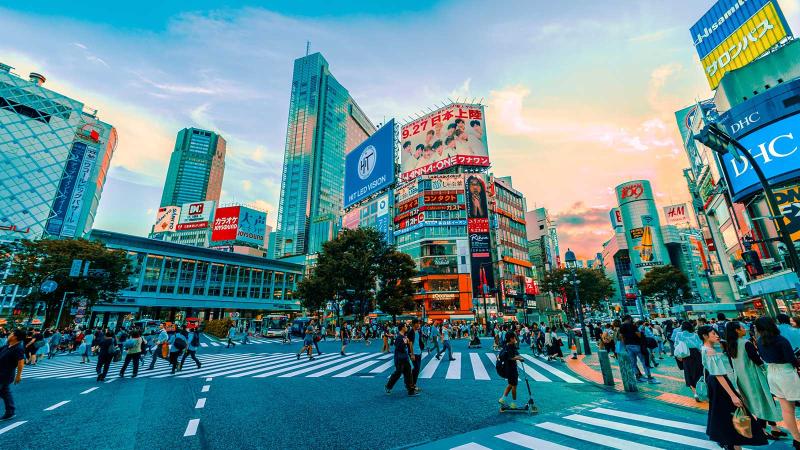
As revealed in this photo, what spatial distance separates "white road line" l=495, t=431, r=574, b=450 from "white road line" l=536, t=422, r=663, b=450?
61cm

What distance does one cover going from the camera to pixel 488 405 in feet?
23.8

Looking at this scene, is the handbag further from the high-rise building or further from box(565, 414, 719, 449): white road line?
the high-rise building

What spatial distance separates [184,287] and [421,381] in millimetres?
65630

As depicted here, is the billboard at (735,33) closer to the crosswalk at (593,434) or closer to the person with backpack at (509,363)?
the crosswalk at (593,434)

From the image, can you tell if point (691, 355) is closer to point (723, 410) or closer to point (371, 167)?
point (723, 410)

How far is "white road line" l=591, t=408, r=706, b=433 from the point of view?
5.43 metres

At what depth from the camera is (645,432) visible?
529 centimetres

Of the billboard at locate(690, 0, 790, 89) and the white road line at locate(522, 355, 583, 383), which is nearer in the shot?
the white road line at locate(522, 355, 583, 383)

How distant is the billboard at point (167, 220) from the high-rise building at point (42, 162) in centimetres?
2170

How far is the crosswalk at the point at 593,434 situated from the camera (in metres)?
4.74

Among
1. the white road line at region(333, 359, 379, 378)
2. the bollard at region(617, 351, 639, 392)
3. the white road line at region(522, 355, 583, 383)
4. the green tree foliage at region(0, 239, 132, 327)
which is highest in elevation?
the green tree foliage at region(0, 239, 132, 327)

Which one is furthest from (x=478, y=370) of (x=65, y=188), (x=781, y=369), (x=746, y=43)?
(x=65, y=188)

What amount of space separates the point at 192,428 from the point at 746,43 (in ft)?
186

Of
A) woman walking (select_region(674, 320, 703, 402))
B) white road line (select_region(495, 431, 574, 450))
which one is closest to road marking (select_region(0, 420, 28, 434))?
white road line (select_region(495, 431, 574, 450))
